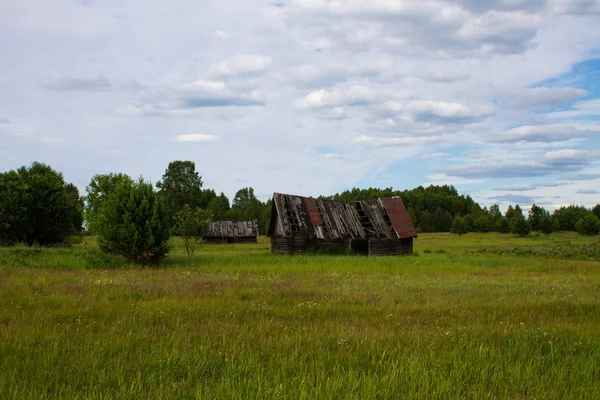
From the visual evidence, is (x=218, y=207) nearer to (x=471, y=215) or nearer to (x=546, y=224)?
(x=471, y=215)

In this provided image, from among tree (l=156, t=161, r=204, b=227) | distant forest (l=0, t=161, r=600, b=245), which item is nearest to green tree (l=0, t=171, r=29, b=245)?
distant forest (l=0, t=161, r=600, b=245)

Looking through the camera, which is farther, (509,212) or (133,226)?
(509,212)

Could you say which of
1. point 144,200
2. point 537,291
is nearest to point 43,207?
point 144,200

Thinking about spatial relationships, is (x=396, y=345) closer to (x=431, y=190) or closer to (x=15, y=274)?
Answer: (x=15, y=274)

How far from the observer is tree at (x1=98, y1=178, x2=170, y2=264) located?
26.3 m

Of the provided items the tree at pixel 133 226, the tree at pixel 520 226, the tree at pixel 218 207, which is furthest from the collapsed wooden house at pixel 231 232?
the tree at pixel 133 226

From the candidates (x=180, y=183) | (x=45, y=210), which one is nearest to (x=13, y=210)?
(x=45, y=210)

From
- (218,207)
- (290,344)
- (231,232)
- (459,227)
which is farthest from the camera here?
(218,207)

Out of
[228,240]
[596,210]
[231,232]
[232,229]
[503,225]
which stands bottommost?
[228,240]

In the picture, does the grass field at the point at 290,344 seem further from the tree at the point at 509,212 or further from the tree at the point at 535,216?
the tree at the point at 509,212

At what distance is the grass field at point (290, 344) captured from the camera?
552 cm

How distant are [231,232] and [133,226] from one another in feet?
170

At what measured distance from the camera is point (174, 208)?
8244 cm

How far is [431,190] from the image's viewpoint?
168 m
